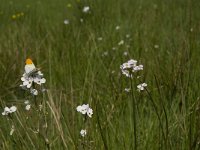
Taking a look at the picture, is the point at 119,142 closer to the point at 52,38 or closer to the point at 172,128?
the point at 172,128

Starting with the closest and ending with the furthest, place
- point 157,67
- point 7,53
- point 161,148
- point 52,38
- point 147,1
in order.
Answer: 1. point 161,148
2. point 157,67
3. point 7,53
4. point 52,38
5. point 147,1

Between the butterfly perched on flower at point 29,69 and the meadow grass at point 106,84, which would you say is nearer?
the butterfly perched on flower at point 29,69

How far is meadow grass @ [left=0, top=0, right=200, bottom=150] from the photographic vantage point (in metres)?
1.32

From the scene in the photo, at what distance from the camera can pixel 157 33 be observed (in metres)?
3.14

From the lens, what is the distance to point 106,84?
216 centimetres

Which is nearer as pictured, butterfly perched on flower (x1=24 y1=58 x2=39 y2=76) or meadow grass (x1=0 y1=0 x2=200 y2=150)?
butterfly perched on flower (x1=24 y1=58 x2=39 y2=76)

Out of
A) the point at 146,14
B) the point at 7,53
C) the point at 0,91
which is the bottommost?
the point at 0,91

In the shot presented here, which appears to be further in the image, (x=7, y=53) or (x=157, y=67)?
(x=7, y=53)

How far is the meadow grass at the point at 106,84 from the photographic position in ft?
4.33

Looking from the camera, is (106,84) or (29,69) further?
(106,84)

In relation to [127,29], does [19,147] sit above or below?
below

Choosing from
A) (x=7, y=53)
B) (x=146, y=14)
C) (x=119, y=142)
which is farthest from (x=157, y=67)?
(x=146, y=14)

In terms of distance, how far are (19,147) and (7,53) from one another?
146 centimetres

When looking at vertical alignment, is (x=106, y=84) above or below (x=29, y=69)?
above
